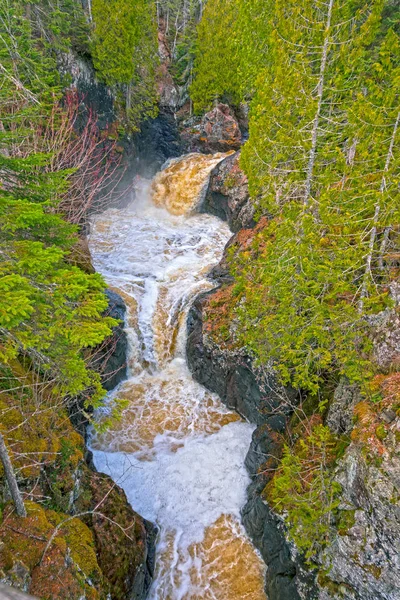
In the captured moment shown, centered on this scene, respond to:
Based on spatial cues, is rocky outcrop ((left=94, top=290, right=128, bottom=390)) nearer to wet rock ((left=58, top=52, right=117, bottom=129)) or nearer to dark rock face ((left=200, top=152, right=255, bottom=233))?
dark rock face ((left=200, top=152, right=255, bottom=233))

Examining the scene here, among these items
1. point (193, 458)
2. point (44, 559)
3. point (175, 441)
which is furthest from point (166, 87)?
point (44, 559)

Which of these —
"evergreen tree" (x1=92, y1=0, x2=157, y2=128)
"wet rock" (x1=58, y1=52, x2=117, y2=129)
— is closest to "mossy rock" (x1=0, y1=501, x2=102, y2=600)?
"wet rock" (x1=58, y1=52, x2=117, y2=129)

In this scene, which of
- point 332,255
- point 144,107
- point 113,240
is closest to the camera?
point 332,255

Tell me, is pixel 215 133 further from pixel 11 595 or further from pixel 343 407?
pixel 11 595

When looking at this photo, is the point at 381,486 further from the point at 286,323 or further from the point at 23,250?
the point at 23,250

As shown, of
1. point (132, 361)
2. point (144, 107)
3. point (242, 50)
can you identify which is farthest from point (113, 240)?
point (144, 107)

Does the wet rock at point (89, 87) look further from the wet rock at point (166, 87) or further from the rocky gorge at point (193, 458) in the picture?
the wet rock at point (166, 87)
